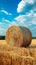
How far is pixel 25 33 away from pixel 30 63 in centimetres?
279

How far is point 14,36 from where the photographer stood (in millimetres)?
7758

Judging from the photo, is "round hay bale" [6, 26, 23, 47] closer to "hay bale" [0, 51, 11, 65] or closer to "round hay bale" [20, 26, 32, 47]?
"round hay bale" [20, 26, 32, 47]

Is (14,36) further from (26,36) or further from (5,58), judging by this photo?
(5,58)

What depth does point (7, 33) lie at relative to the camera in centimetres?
797

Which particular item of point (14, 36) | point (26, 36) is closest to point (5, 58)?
point (26, 36)

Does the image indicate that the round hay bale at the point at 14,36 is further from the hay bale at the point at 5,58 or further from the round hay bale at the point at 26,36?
the hay bale at the point at 5,58

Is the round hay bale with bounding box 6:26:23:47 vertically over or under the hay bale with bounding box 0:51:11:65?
over

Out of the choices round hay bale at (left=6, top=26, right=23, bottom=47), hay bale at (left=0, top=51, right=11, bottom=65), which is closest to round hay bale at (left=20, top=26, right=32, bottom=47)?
round hay bale at (left=6, top=26, right=23, bottom=47)

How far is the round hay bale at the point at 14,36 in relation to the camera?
7422mm

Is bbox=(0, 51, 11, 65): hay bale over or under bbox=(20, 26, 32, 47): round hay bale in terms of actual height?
under

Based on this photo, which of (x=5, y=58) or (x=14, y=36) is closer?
(x=5, y=58)

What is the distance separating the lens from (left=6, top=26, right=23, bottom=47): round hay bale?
7.42 meters

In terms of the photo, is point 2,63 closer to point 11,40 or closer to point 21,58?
point 21,58

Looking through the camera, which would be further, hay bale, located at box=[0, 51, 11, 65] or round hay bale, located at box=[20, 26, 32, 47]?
round hay bale, located at box=[20, 26, 32, 47]
